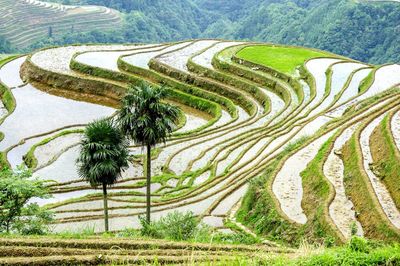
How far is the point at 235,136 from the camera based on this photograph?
3288cm

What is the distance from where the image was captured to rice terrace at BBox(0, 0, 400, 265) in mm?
12344

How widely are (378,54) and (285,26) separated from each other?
101 feet

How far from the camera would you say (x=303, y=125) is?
101 ft

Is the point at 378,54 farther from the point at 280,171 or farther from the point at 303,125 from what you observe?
the point at 280,171

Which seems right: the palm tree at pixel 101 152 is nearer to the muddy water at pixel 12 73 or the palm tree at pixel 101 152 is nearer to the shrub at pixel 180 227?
the shrub at pixel 180 227

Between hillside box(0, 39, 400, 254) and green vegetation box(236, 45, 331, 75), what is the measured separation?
0.62 feet

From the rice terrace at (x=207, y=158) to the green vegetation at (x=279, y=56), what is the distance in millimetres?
386

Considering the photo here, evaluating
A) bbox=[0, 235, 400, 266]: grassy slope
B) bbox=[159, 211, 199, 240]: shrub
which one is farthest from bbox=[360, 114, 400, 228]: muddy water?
bbox=[159, 211, 199, 240]: shrub

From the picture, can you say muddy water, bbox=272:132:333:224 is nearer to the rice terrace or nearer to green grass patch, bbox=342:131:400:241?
the rice terrace

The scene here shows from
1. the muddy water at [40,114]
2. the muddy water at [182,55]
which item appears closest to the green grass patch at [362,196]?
the muddy water at [40,114]

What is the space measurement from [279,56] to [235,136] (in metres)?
20.8

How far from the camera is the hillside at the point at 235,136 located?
61.6 ft

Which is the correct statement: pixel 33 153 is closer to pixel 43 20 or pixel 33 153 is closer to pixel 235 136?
pixel 235 136

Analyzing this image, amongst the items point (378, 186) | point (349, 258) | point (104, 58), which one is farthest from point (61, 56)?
point (349, 258)
